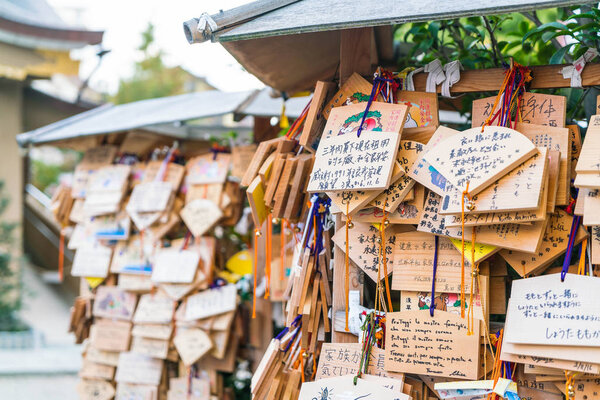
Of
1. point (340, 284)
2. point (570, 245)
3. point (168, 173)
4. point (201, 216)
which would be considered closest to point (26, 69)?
point (168, 173)

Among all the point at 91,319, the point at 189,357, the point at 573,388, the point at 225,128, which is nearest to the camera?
the point at 573,388

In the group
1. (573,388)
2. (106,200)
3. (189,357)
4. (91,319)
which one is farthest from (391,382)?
(91,319)

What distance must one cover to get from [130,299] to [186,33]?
2308mm

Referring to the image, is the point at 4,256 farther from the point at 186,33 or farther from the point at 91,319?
the point at 186,33

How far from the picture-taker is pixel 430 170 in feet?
5.84

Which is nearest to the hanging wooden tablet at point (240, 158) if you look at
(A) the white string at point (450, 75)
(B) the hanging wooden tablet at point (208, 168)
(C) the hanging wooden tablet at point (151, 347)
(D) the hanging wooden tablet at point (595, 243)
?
(B) the hanging wooden tablet at point (208, 168)

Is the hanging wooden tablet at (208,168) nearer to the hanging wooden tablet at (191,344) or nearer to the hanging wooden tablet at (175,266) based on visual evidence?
the hanging wooden tablet at (175,266)

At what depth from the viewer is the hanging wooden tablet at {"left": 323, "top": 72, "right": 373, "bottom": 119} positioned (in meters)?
2.01

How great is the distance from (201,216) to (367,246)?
5.40 ft

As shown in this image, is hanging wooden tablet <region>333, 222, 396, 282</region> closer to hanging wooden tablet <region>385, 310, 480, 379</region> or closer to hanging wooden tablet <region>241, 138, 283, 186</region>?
hanging wooden tablet <region>385, 310, 480, 379</region>

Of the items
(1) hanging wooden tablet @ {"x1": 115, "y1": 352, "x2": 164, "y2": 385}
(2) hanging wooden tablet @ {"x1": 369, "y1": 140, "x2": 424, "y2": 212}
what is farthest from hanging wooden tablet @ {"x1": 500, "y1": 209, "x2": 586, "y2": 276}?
(1) hanging wooden tablet @ {"x1": 115, "y1": 352, "x2": 164, "y2": 385}

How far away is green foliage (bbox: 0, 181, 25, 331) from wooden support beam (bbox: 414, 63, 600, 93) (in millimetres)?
6255

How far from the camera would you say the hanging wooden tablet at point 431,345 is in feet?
5.66

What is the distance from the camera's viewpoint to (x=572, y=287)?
5.25 ft
